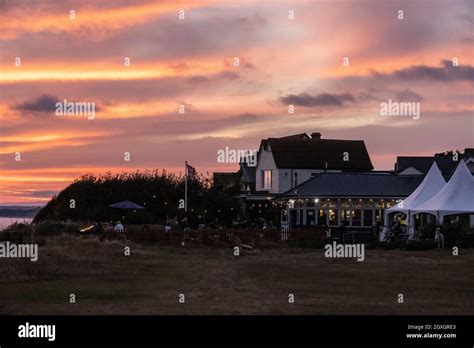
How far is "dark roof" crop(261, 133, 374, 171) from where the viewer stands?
224 ft

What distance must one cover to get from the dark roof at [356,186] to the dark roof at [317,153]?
39.8 ft

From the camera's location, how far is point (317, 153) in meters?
69.6

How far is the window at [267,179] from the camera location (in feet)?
229

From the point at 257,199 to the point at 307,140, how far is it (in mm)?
7271

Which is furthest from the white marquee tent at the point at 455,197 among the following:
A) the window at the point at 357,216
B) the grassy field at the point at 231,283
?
the window at the point at 357,216

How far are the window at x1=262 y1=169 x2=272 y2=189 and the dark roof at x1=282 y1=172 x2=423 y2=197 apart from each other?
43.6 feet

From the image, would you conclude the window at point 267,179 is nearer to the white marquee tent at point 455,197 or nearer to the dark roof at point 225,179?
the dark roof at point 225,179

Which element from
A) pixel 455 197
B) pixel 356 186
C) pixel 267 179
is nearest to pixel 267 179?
pixel 267 179

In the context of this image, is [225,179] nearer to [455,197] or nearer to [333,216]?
[333,216]

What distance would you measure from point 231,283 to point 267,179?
47.7 m

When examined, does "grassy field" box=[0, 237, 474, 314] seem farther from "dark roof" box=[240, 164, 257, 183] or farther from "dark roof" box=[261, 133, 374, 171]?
"dark roof" box=[240, 164, 257, 183]

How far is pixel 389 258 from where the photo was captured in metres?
31.8
